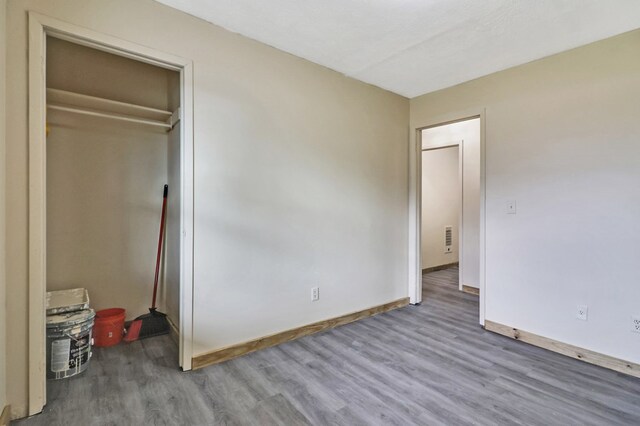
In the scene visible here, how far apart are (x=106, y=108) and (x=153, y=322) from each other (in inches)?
73.8

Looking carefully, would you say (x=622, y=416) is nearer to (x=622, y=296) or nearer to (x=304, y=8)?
(x=622, y=296)

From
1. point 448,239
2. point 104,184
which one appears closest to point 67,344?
point 104,184

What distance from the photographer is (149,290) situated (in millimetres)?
2961

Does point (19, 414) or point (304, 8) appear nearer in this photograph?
point (19, 414)

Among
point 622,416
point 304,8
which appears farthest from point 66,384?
point 622,416

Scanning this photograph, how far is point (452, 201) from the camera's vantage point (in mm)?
5719

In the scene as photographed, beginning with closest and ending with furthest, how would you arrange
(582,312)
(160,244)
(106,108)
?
(582,312)
(106,108)
(160,244)

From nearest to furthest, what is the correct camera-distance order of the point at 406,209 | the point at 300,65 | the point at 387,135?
the point at 300,65, the point at 387,135, the point at 406,209

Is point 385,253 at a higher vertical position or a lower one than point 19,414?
higher

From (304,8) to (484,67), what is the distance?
182cm

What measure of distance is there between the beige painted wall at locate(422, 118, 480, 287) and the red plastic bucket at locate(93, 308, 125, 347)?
4.07 m

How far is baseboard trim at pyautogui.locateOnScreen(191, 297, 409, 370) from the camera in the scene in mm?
2229

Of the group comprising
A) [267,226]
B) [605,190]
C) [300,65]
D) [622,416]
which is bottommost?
[622,416]

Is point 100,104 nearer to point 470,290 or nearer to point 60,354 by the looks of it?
point 60,354
